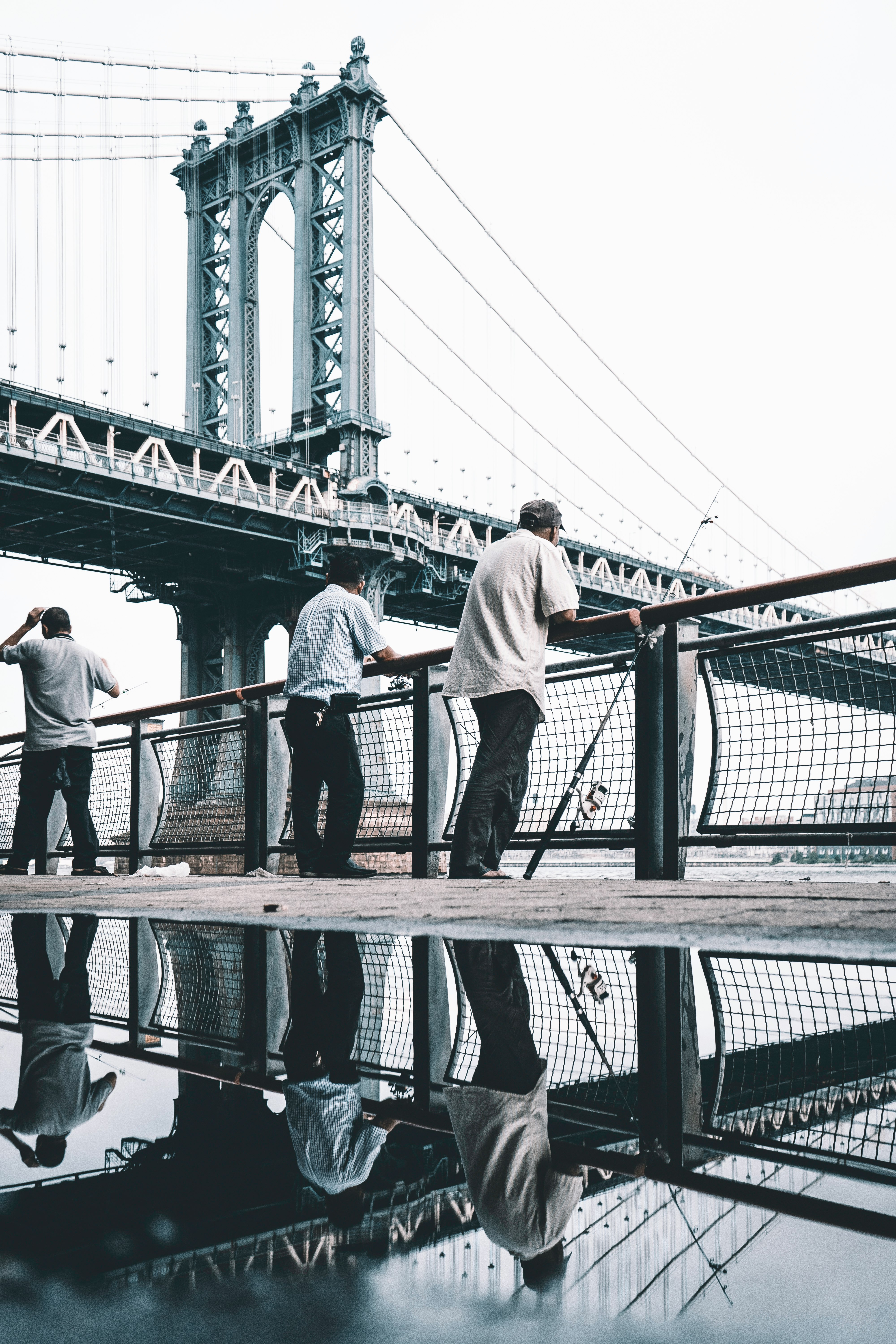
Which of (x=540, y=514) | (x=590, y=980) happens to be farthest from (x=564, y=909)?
(x=540, y=514)

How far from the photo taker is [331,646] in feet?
15.0

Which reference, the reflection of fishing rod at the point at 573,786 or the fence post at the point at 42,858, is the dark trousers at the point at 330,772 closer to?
the reflection of fishing rod at the point at 573,786

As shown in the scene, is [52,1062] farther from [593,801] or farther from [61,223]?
[61,223]

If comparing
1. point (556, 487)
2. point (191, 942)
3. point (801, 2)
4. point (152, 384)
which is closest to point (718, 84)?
point (801, 2)

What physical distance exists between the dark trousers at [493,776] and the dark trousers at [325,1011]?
168 centimetres

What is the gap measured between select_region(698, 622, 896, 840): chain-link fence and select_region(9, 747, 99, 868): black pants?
3280mm

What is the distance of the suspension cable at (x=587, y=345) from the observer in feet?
151

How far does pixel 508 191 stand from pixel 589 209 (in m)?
4.69

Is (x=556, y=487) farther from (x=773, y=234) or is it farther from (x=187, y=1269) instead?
(x=187, y=1269)

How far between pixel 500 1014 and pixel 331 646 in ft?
11.0

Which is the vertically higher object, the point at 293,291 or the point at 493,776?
the point at 293,291

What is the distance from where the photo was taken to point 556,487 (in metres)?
50.0

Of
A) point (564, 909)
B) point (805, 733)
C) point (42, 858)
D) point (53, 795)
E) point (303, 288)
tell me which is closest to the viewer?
point (564, 909)

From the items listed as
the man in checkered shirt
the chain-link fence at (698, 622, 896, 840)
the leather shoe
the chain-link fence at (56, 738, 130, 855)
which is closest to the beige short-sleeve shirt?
the chain-link fence at (698, 622, 896, 840)
